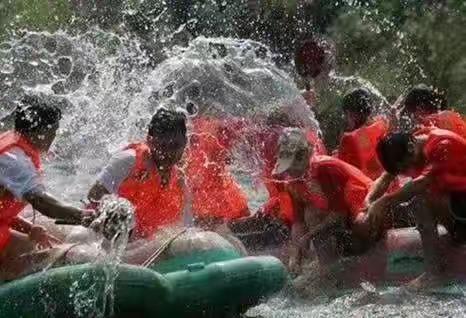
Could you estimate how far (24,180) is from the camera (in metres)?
5.08

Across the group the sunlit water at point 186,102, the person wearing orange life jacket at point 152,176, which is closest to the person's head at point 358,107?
the sunlit water at point 186,102

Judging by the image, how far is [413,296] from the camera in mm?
6176

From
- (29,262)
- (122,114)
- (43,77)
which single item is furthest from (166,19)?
(29,262)

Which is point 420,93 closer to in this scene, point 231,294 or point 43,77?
point 231,294

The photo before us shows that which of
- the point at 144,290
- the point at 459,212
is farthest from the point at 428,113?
the point at 144,290

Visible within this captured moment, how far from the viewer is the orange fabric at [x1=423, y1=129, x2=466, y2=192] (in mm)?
6074

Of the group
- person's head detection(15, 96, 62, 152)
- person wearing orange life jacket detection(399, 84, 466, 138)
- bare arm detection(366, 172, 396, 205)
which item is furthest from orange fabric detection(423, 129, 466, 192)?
person's head detection(15, 96, 62, 152)

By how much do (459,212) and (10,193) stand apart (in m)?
2.93

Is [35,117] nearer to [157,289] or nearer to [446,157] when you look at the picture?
[157,289]

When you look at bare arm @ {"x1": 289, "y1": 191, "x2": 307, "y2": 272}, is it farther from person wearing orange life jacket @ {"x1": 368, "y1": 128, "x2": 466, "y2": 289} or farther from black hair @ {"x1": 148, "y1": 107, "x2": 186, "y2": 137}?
black hair @ {"x1": 148, "y1": 107, "x2": 186, "y2": 137}

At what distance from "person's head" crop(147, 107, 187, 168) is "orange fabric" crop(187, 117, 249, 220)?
33.2 inches

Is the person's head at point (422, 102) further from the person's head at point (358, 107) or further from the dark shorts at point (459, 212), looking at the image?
the dark shorts at point (459, 212)

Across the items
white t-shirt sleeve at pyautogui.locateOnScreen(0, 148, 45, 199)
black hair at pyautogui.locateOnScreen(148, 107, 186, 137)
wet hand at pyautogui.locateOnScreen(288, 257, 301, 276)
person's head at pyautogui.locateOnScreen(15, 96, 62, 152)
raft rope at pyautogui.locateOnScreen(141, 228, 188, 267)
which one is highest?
person's head at pyautogui.locateOnScreen(15, 96, 62, 152)

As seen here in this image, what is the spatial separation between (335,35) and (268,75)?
800 cm
